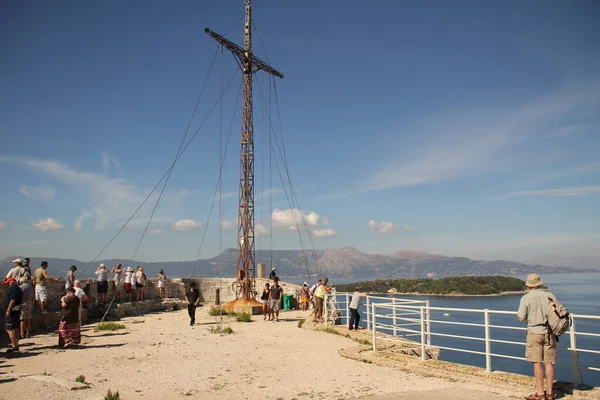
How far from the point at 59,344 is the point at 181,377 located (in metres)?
4.73

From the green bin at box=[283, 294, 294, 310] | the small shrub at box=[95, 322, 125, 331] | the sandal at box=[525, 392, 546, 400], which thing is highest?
the sandal at box=[525, 392, 546, 400]

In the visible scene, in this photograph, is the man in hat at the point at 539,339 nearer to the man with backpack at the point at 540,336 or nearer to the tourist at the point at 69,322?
the man with backpack at the point at 540,336

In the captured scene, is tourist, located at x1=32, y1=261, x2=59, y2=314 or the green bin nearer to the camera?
tourist, located at x1=32, y1=261, x2=59, y2=314

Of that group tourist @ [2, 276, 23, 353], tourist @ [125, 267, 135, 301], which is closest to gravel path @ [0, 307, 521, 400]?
tourist @ [2, 276, 23, 353]

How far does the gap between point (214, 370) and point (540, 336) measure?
242 inches

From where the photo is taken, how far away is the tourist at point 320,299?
1627cm

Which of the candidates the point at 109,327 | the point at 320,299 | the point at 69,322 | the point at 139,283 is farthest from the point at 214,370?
the point at 139,283

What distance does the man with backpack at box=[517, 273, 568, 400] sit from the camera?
6.35 meters

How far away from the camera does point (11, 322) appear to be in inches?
396

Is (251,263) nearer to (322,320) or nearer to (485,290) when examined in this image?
(322,320)

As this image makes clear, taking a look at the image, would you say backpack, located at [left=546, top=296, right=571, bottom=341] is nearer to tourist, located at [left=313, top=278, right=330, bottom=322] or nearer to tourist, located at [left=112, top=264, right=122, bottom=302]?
tourist, located at [left=313, top=278, right=330, bottom=322]

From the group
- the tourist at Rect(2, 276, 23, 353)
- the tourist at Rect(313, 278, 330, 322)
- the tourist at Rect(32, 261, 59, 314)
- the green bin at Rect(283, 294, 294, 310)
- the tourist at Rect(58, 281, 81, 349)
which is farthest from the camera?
the green bin at Rect(283, 294, 294, 310)

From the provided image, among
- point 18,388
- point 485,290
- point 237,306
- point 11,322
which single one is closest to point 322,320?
point 237,306

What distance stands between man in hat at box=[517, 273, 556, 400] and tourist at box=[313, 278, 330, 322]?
9.99m
